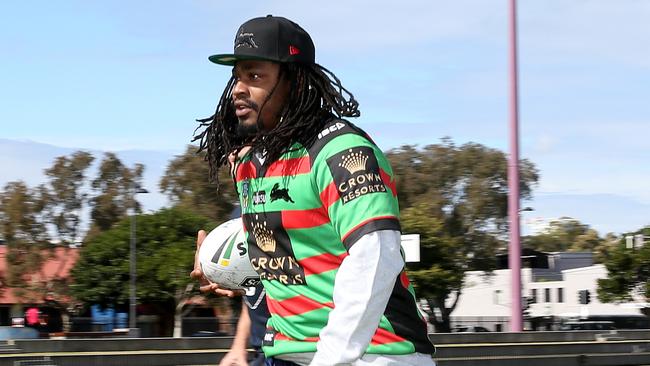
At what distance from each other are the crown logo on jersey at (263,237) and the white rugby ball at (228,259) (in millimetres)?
921

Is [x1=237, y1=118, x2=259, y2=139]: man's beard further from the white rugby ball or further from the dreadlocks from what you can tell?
the white rugby ball

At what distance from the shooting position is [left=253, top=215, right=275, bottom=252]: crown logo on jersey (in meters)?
3.21

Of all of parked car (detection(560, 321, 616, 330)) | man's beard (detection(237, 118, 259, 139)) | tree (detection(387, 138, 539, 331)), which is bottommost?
parked car (detection(560, 321, 616, 330))

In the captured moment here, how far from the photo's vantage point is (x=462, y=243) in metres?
75.3

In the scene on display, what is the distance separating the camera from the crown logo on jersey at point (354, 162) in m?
2.85

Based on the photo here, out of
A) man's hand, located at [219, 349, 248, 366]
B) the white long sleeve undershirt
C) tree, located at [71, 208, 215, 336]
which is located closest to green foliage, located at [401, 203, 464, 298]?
tree, located at [71, 208, 215, 336]

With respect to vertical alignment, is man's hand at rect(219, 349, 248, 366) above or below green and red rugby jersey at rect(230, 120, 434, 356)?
below

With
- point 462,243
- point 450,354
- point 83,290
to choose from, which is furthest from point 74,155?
point 450,354

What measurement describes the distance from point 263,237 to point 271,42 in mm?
502

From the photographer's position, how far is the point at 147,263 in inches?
2280

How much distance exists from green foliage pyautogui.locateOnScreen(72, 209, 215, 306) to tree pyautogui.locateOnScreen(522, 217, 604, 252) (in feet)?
244

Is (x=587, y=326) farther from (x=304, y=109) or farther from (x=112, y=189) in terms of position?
(x=304, y=109)

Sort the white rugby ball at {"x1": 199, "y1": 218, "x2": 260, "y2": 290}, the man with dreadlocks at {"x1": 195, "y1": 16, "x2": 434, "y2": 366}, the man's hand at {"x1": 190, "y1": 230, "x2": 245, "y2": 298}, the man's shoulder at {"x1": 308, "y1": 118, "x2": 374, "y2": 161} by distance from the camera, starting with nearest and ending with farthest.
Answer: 1. the man with dreadlocks at {"x1": 195, "y1": 16, "x2": 434, "y2": 366}
2. the man's shoulder at {"x1": 308, "y1": 118, "x2": 374, "y2": 161}
3. the white rugby ball at {"x1": 199, "y1": 218, "x2": 260, "y2": 290}
4. the man's hand at {"x1": 190, "y1": 230, "x2": 245, "y2": 298}

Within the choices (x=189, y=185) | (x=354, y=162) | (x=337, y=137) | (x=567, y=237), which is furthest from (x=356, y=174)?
(x=567, y=237)
